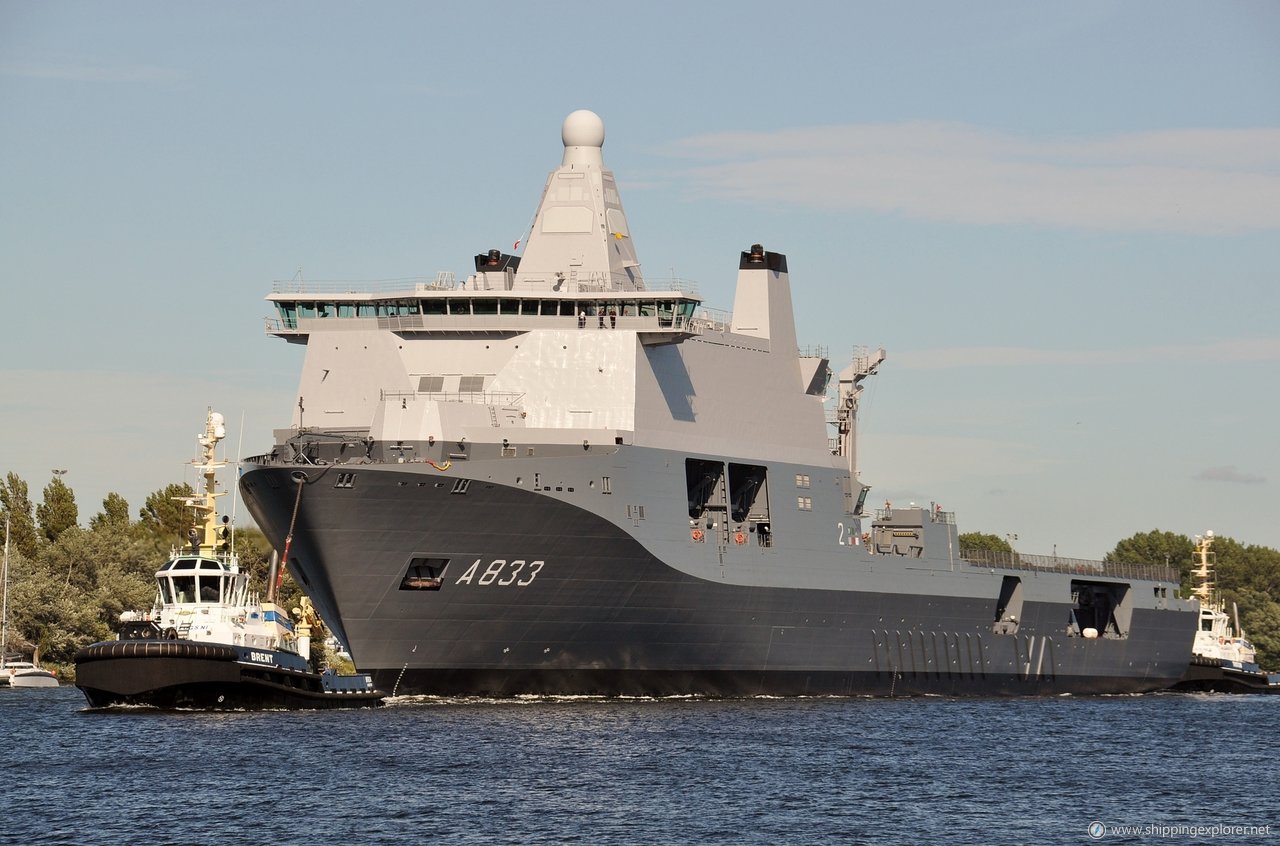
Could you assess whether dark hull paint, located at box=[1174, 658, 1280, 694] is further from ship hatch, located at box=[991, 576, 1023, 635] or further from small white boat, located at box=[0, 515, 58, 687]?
small white boat, located at box=[0, 515, 58, 687]

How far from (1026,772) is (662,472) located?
1559 cm

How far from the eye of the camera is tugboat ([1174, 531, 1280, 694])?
268 ft

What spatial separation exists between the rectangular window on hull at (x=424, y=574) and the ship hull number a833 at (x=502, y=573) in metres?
0.50

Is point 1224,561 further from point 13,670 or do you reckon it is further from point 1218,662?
point 13,670

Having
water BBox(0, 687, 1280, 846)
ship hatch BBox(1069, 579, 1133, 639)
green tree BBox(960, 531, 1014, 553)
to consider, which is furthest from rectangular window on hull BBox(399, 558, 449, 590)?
green tree BBox(960, 531, 1014, 553)

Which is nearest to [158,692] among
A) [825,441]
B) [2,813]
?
[2,813]

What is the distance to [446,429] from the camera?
5000 cm

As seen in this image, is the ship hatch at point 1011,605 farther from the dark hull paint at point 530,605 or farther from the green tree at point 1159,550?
the green tree at point 1159,550

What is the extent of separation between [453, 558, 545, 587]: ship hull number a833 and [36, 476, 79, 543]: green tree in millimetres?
42962

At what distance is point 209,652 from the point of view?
4647cm

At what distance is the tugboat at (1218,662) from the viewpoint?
8181 centimetres

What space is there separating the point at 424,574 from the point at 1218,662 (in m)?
47.2

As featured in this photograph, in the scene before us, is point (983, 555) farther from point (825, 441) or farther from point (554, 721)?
point (554, 721)

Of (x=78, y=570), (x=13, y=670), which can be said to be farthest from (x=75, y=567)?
(x=13, y=670)
